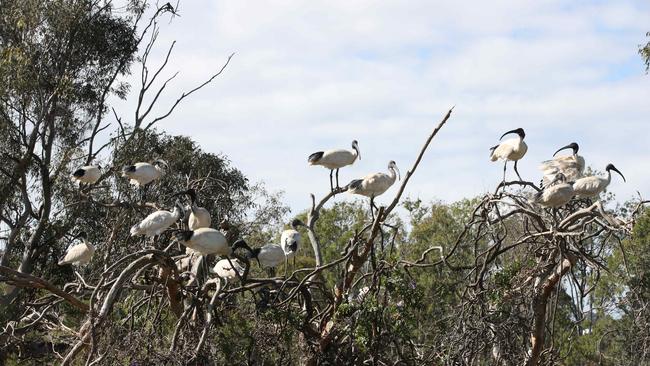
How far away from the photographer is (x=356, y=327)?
8250 millimetres

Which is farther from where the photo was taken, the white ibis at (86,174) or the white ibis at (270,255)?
the white ibis at (86,174)

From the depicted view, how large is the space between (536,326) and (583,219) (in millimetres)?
942

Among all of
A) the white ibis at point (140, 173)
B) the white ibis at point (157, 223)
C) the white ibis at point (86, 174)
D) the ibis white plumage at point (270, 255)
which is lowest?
the ibis white plumage at point (270, 255)

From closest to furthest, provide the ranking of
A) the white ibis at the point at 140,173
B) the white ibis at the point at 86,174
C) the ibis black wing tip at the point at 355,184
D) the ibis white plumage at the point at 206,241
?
the ibis white plumage at the point at 206,241 < the ibis black wing tip at the point at 355,184 < the white ibis at the point at 140,173 < the white ibis at the point at 86,174

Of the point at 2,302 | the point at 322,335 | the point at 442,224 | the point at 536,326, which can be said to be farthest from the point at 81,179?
the point at 442,224

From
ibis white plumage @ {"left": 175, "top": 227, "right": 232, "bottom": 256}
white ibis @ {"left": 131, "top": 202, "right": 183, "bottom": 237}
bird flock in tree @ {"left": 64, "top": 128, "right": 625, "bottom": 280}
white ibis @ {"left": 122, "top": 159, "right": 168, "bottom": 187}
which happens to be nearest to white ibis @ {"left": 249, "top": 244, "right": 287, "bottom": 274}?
bird flock in tree @ {"left": 64, "top": 128, "right": 625, "bottom": 280}

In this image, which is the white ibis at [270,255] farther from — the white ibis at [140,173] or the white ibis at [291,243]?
the white ibis at [140,173]

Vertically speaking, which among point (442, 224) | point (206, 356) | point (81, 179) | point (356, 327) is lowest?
point (206, 356)

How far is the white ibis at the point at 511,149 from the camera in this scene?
10.3 meters

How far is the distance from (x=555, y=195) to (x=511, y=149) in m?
1.94

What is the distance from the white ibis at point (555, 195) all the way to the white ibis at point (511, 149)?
4.82ft

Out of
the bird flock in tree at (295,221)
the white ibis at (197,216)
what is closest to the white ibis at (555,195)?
the bird flock in tree at (295,221)

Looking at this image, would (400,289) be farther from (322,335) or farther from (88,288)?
(88,288)

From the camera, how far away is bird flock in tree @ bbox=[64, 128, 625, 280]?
8.46 m
